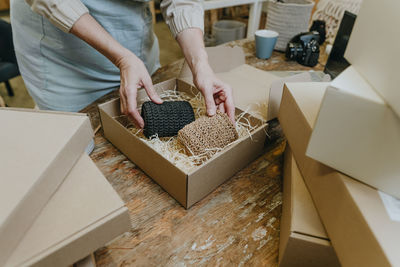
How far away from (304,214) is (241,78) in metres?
0.67

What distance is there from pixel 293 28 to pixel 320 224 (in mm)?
1143

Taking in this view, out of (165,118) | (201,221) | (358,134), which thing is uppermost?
(358,134)

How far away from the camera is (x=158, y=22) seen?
4.32m

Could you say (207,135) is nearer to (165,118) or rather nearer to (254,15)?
(165,118)

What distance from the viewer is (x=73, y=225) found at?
45cm

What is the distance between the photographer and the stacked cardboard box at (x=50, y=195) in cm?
41

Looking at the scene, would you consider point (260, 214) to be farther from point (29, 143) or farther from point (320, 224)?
point (29, 143)

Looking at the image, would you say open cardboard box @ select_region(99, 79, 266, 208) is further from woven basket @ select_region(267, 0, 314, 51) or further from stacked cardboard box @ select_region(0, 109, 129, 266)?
woven basket @ select_region(267, 0, 314, 51)

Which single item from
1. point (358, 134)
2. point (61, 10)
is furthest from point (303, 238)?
point (61, 10)

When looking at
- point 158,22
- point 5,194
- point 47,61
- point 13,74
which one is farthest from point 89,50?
point 158,22

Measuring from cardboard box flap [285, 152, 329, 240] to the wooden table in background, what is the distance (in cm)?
9

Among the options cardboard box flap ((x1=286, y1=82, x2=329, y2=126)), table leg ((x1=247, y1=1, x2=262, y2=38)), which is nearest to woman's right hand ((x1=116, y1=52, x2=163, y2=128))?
cardboard box flap ((x1=286, y1=82, x2=329, y2=126))

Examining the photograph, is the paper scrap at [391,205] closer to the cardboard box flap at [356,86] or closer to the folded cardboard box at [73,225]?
the cardboard box flap at [356,86]

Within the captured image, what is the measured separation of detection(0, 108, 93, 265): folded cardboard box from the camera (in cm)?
41
